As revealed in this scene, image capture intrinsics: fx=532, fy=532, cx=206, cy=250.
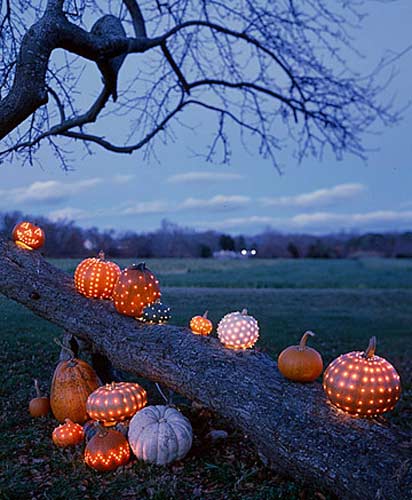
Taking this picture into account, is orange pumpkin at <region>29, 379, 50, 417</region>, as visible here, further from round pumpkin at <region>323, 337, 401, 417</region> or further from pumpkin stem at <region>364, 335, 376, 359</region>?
pumpkin stem at <region>364, 335, 376, 359</region>

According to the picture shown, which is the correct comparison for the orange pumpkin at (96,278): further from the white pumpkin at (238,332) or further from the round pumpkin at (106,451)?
the round pumpkin at (106,451)

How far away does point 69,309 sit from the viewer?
5.92 metres

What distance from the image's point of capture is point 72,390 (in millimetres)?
5617

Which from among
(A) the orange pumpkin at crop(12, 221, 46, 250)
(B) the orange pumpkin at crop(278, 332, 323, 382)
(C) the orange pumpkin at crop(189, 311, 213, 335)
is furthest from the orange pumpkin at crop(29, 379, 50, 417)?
(B) the orange pumpkin at crop(278, 332, 323, 382)

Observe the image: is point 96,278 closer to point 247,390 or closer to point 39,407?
point 39,407

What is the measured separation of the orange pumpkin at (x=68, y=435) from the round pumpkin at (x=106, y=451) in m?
0.45

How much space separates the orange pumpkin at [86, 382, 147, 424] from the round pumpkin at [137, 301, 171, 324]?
809 millimetres

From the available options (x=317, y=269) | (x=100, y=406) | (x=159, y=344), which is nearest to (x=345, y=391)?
(x=159, y=344)

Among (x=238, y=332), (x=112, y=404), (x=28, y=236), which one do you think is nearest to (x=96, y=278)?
(x=28, y=236)

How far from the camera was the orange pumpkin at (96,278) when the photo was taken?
5.97 metres

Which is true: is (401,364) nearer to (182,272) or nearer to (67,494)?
(67,494)

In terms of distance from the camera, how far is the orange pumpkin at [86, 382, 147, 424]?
16.6ft

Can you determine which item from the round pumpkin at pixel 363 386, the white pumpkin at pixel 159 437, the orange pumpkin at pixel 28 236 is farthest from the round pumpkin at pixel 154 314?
the round pumpkin at pixel 363 386

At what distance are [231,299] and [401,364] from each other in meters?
9.89
